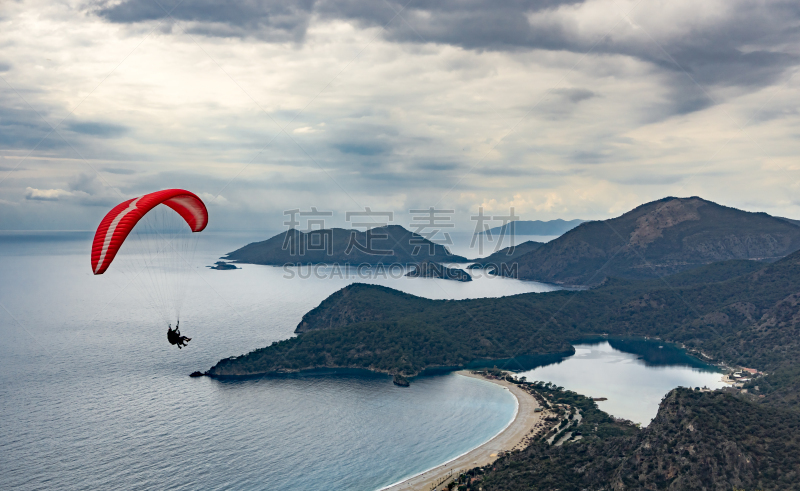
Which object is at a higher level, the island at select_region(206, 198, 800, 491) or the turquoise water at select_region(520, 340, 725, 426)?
the island at select_region(206, 198, 800, 491)

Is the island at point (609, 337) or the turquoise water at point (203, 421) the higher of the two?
the island at point (609, 337)

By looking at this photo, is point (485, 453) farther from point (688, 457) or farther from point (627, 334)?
point (627, 334)

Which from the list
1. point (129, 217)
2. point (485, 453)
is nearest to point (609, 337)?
point (485, 453)

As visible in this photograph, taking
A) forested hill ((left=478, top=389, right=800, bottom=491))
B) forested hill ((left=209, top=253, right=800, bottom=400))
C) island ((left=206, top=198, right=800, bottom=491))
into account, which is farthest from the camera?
forested hill ((left=209, top=253, right=800, bottom=400))

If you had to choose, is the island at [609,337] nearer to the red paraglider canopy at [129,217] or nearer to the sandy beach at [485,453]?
the sandy beach at [485,453]

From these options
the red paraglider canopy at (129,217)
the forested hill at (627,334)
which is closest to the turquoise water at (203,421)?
the forested hill at (627,334)

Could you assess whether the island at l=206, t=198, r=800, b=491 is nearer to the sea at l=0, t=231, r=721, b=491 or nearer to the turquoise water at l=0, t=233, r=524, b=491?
the sea at l=0, t=231, r=721, b=491

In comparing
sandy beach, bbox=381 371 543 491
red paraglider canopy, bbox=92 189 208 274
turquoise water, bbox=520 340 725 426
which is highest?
red paraglider canopy, bbox=92 189 208 274

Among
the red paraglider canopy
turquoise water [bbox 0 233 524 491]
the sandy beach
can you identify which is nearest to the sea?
turquoise water [bbox 0 233 524 491]
